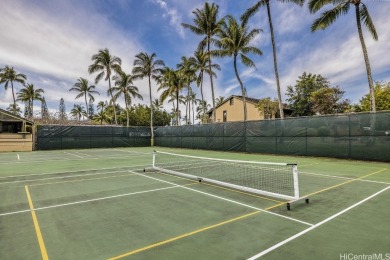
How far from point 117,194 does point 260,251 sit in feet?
15.5

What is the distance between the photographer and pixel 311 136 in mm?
16812

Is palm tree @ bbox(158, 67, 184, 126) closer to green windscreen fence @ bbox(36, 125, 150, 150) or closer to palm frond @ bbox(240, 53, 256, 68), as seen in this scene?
green windscreen fence @ bbox(36, 125, 150, 150)

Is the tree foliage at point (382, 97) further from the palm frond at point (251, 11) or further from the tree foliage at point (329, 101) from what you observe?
the palm frond at point (251, 11)

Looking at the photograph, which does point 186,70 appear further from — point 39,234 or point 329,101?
point 39,234

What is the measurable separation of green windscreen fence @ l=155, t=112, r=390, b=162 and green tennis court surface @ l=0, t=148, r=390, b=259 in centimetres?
708

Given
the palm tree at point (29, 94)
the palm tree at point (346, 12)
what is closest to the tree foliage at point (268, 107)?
the palm tree at point (346, 12)

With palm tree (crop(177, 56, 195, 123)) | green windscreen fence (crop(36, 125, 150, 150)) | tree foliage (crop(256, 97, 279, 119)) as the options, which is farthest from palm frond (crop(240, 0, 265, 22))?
green windscreen fence (crop(36, 125, 150, 150))

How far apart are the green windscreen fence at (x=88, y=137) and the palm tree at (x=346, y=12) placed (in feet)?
80.8

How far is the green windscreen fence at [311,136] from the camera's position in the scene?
1383 cm

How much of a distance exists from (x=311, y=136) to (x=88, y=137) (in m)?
25.0

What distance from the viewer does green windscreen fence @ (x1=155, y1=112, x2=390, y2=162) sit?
45.4 feet

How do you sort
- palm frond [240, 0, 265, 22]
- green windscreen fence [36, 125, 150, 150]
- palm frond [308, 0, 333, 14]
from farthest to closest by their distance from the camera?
green windscreen fence [36, 125, 150, 150], palm frond [240, 0, 265, 22], palm frond [308, 0, 333, 14]

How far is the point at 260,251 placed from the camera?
11.6ft

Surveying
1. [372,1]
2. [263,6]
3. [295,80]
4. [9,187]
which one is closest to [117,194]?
[9,187]
